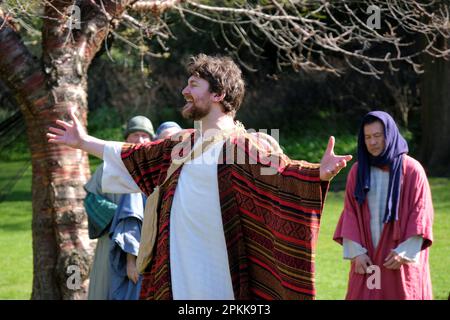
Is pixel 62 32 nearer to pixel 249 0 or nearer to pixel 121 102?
pixel 249 0

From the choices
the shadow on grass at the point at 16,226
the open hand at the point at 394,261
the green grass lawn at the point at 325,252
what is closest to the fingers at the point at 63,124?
the open hand at the point at 394,261

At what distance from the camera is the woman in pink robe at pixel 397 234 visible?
6.07 m

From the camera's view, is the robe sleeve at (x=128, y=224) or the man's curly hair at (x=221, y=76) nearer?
the man's curly hair at (x=221, y=76)

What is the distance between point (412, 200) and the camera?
614 cm

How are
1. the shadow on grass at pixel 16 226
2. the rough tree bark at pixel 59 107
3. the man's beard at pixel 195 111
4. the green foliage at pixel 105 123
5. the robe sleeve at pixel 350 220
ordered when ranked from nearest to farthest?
the man's beard at pixel 195 111, the robe sleeve at pixel 350 220, the rough tree bark at pixel 59 107, the shadow on grass at pixel 16 226, the green foliage at pixel 105 123

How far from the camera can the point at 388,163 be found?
6273mm

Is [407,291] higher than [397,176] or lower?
lower

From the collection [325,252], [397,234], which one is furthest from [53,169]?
[325,252]

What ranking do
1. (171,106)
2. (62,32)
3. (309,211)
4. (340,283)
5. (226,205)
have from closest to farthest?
(309,211) → (226,205) → (62,32) → (340,283) → (171,106)

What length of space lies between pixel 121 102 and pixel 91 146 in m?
20.3

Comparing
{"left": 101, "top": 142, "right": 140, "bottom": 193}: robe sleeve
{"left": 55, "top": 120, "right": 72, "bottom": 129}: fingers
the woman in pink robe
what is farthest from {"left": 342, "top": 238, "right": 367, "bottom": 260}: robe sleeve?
{"left": 55, "top": 120, "right": 72, "bottom": 129}: fingers

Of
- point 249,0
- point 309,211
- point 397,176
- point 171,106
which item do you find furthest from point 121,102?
point 309,211

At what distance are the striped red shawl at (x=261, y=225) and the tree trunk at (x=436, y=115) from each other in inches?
499

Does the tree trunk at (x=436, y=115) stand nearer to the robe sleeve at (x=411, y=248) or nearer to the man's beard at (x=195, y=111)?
the robe sleeve at (x=411, y=248)
